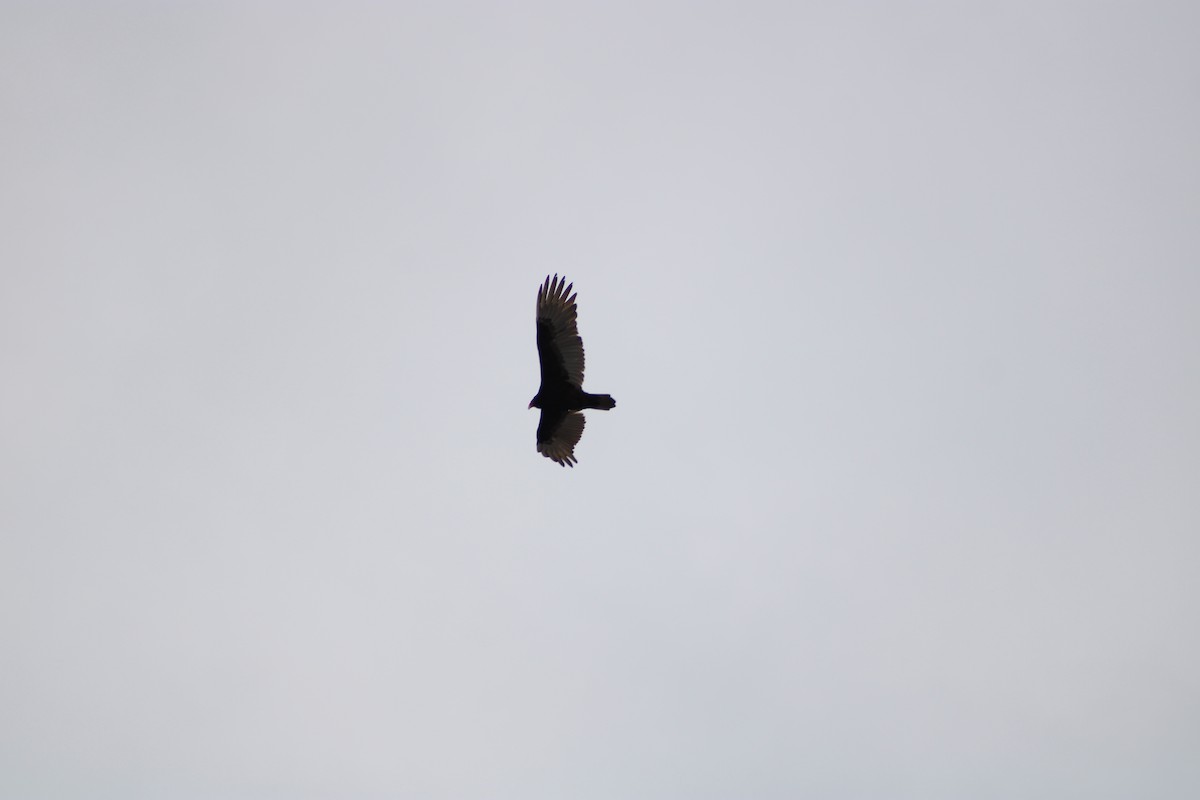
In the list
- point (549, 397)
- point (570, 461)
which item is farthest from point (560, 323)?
point (570, 461)

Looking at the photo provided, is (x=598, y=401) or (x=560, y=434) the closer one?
(x=598, y=401)

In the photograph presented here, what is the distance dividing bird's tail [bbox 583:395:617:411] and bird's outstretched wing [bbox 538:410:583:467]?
1131mm

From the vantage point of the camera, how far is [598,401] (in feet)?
84.5

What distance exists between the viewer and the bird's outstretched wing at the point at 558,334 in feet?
84.6

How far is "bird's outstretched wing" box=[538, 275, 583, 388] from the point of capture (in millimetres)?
25797

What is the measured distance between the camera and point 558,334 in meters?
25.8

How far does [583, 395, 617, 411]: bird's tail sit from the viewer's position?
25703 millimetres

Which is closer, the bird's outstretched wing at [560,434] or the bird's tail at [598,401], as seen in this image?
the bird's tail at [598,401]

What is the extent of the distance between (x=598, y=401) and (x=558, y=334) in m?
1.89

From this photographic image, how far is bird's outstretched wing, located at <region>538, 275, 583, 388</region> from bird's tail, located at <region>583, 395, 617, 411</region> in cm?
53

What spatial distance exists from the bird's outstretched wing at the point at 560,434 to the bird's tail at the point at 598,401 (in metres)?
1.13

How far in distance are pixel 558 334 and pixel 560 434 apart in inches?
111

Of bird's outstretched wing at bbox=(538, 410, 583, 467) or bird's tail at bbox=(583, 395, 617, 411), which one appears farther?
bird's outstretched wing at bbox=(538, 410, 583, 467)

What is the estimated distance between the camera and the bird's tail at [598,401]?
2570 centimetres
